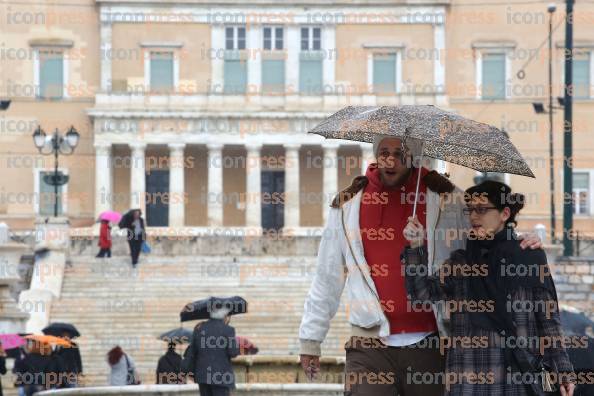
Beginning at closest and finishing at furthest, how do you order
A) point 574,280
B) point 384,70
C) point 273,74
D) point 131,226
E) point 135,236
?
point 574,280
point 135,236
point 131,226
point 273,74
point 384,70

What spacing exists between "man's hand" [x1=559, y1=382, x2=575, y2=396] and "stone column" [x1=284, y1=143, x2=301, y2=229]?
43.4 m

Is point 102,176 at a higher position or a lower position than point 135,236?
higher

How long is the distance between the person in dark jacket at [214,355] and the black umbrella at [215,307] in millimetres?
452

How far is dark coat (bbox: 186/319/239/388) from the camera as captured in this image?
622 inches

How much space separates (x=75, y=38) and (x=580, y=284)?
975 inches

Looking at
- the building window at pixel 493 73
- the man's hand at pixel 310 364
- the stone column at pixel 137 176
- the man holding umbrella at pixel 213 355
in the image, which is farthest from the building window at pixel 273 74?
the man's hand at pixel 310 364

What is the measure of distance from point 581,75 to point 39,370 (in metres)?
37.5

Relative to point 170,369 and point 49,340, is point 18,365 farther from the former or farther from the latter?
point 170,369

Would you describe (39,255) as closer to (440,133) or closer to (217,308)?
(217,308)

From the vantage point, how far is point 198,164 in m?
53.9

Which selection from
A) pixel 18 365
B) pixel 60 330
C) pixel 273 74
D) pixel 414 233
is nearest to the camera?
pixel 414 233

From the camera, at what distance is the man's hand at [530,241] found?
356 inches

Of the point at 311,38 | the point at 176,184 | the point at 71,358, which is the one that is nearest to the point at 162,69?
the point at 176,184

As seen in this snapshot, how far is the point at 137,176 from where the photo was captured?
5275 cm
